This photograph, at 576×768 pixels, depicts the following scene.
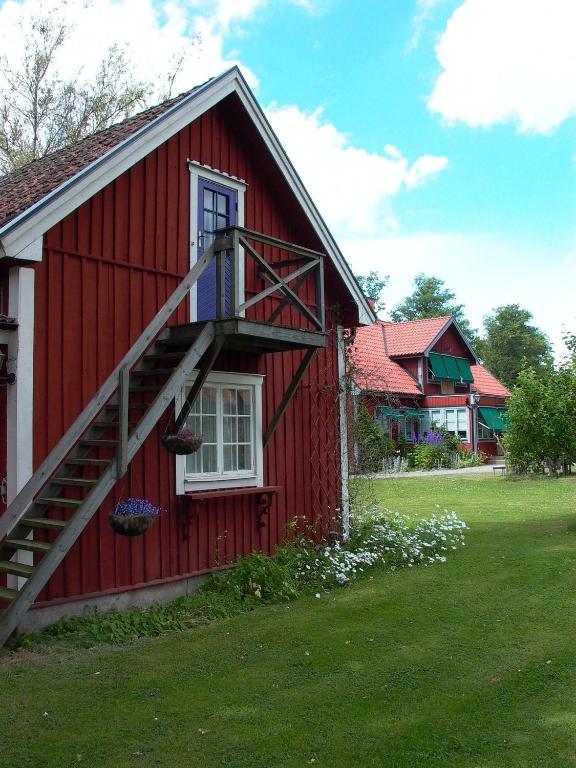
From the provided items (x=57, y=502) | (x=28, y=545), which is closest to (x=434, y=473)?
(x=57, y=502)

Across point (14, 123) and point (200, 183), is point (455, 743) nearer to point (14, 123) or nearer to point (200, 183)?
point (200, 183)

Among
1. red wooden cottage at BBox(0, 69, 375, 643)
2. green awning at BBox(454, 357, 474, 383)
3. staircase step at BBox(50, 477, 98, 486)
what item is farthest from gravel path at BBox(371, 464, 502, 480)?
staircase step at BBox(50, 477, 98, 486)

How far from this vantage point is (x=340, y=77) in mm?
12430

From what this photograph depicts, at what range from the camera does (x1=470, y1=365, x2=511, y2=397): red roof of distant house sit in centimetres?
4034

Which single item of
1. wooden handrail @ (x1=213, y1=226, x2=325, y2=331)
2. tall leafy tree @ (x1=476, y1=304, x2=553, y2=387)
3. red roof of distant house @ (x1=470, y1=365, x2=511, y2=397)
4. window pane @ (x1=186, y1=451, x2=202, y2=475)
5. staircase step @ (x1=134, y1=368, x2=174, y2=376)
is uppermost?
tall leafy tree @ (x1=476, y1=304, x2=553, y2=387)

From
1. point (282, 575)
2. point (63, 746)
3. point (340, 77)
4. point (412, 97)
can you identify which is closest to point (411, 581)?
point (282, 575)

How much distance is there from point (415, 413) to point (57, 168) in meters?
27.5

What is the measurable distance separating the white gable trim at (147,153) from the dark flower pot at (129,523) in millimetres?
2710

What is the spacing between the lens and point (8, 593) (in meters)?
6.79

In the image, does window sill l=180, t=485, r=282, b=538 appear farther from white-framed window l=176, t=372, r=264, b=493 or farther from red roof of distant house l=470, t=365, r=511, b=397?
red roof of distant house l=470, t=365, r=511, b=397

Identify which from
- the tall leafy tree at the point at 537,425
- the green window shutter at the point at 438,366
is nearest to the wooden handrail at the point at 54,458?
the tall leafy tree at the point at 537,425

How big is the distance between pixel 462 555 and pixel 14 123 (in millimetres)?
18743

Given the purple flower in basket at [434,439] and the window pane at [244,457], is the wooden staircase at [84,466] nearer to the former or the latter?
the window pane at [244,457]

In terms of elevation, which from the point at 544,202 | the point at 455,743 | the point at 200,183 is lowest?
the point at 455,743
